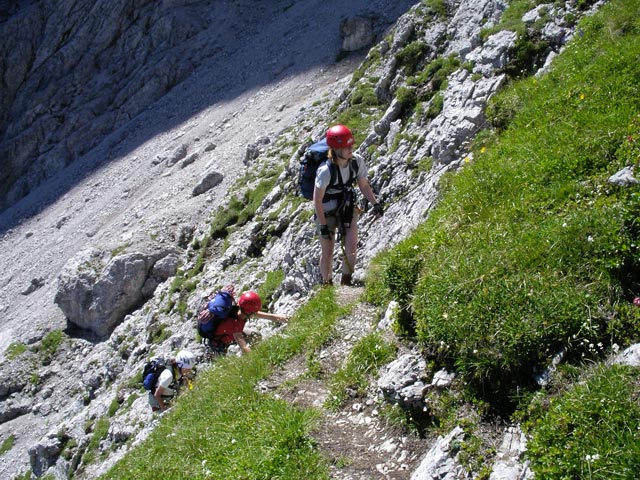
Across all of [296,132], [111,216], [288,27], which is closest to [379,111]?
[296,132]

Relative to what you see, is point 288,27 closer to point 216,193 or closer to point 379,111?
point 216,193

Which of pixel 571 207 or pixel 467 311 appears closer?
pixel 467 311

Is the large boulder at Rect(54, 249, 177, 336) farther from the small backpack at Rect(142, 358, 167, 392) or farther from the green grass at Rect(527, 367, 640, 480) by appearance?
the green grass at Rect(527, 367, 640, 480)

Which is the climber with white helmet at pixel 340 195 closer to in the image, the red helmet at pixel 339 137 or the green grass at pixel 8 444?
the red helmet at pixel 339 137

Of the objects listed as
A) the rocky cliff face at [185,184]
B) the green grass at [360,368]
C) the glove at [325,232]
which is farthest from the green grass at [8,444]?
the green grass at [360,368]

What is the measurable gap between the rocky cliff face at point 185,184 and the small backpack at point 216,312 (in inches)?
42.6

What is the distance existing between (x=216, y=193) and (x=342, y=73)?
402 inches

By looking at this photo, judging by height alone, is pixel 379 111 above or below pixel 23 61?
below

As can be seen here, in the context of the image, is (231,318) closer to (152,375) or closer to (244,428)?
(152,375)

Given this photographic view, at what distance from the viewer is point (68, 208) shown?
1527 inches

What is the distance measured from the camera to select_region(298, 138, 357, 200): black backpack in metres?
9.70

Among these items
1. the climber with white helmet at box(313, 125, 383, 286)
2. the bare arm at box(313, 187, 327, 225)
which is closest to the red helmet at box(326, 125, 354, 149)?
the climber with white helmet at box(313, 125, 383, 286)

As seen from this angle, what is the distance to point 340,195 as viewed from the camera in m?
10.0

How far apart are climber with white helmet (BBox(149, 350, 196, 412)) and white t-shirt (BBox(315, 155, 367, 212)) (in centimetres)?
607
